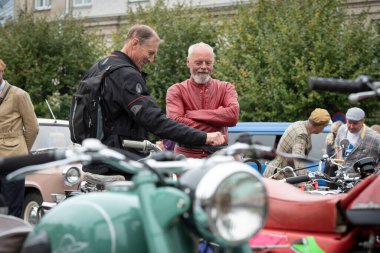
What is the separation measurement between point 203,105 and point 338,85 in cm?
320

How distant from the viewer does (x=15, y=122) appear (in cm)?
844

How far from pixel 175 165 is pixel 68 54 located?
27625 mm

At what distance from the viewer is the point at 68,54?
30.1 m

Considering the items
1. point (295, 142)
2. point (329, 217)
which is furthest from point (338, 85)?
point (295, 142)

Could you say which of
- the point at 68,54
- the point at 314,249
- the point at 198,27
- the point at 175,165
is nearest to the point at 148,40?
the point at 314,249

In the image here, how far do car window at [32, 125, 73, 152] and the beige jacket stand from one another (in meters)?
3.10

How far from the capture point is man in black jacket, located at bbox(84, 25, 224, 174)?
4922mm

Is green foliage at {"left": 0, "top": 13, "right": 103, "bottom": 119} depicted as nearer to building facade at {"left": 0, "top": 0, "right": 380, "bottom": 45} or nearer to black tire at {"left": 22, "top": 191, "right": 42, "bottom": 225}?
building facade at {"left": 0, "top": 0, "right": 380, "bottom": 45}

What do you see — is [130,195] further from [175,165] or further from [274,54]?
[274,54]

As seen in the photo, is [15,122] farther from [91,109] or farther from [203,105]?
[91,109]

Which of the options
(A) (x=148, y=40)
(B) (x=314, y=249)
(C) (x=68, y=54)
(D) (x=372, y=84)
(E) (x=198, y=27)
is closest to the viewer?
(D) (x=372, y=84)

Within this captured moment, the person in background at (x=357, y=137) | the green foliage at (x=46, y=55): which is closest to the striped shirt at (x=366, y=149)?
the person in background at (x=357, y=137)

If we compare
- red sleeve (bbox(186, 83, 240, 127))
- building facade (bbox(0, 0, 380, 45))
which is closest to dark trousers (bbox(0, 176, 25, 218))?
red sleeve (bbox(186, 83, 240, 127))

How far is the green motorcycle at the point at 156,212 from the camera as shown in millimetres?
2627
